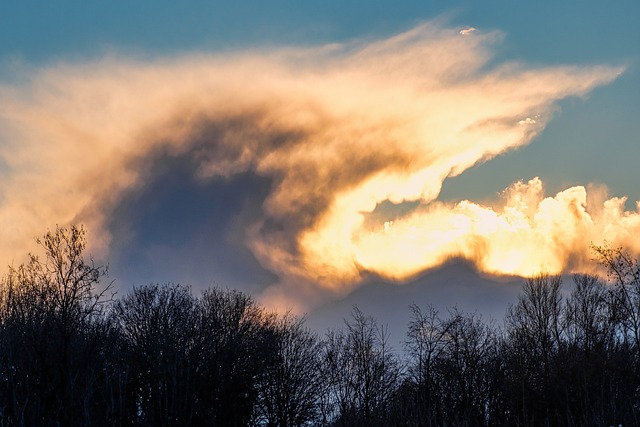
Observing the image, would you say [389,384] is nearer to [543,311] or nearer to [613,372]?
[543,311]

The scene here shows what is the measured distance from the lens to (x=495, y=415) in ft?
184

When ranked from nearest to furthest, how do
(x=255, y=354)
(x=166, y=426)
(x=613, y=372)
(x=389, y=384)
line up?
1. (x=166, y=426)
2. (x=613, y=372)
3. (x=255, y=354)
4. (x=389, y=384)

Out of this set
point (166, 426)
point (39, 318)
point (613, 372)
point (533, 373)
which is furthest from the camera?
point (533, 373)

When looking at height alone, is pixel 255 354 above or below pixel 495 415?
above

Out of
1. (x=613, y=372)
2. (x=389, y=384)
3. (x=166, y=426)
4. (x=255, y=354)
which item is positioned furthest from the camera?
(x=389, y=384)

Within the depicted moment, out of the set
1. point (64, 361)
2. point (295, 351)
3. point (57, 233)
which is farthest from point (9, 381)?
point (295, 351)

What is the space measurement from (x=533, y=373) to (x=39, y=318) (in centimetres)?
3404

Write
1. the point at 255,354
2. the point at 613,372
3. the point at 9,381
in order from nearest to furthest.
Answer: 1. the point at 9,381
2. the point at 613,372
3. the point at 255,354

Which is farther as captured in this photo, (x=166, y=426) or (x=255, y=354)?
(x=255, y=354)

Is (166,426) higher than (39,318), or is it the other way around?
(39,318)

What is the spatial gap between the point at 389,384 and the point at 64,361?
96.6 ft

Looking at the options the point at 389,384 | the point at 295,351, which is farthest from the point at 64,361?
the point at 389,384

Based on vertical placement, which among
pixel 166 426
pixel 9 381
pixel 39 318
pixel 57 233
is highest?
pixel 57 233

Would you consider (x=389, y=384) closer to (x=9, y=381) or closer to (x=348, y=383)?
(x=348, y=383)
